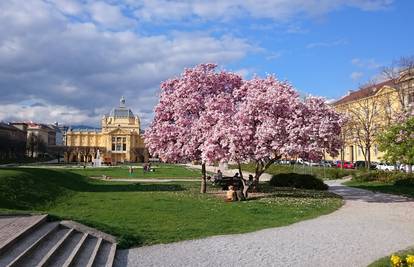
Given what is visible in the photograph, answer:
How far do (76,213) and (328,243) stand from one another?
10.00 metres

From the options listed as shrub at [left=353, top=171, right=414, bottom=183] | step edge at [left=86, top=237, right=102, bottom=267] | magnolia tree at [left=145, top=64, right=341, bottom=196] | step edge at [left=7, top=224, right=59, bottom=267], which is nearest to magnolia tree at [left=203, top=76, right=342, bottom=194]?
magnolia tree at [left=145, top=64, right=341, bottom=196]

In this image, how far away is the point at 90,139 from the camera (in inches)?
6122

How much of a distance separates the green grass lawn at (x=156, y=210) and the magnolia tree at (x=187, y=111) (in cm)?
300

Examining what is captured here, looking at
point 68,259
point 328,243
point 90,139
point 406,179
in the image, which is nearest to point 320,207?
point 328,243

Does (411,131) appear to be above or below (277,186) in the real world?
above

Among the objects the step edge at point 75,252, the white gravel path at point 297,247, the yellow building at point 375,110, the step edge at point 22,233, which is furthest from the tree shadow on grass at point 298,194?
the yellow building at point 375,110

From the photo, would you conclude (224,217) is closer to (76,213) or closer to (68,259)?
(76,213)

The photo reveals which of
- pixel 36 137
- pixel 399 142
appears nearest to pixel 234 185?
pixel 399 142

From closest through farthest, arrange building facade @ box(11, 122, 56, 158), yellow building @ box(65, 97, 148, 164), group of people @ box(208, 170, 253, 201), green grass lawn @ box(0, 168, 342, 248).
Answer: green grass lawn @ box(0, 168, 342, 248)
group of people @ box(208, 170, 253, 201)
building facade @ box(11, 122, 56, 158)
yellow building @ box(65, 97, 148, 164)

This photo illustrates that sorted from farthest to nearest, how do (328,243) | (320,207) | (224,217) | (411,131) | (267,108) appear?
(411,131) < (267,108) < (320,207) < (224,217) < (328,243)

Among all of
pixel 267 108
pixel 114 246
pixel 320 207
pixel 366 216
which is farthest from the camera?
pixel 267 108

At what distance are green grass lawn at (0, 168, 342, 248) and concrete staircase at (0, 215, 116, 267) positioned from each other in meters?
0.76

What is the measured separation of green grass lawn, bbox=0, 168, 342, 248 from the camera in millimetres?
15289

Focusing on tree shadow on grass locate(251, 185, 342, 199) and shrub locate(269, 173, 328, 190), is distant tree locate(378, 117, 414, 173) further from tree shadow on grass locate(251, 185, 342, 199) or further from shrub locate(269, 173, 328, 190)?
shrub locate(269, 173, 328, 190)
